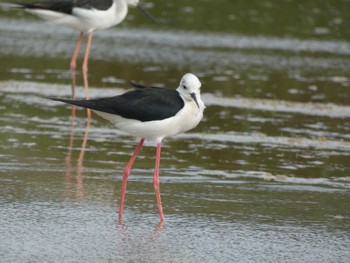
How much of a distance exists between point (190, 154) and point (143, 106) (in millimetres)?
2729

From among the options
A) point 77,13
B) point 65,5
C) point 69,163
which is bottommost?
point 69,163

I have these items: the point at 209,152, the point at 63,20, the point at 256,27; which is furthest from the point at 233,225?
the point at 256,27

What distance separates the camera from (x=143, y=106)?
8078 mm

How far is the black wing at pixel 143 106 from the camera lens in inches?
317

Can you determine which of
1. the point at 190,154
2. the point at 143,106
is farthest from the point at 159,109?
A: the point at 190,154

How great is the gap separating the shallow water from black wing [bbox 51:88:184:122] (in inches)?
31.9

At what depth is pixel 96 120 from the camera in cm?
1277

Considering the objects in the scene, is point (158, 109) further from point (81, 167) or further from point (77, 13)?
point (77, 13)

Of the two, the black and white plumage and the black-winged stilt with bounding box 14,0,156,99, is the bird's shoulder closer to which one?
the black and white plumage

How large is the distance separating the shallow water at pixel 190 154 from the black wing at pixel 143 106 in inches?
31.9

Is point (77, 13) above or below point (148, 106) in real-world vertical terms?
above

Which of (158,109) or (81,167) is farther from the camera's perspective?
(81,167)

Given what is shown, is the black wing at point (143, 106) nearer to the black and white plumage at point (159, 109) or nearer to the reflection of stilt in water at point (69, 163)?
the black and white plumage at point (159, 109)

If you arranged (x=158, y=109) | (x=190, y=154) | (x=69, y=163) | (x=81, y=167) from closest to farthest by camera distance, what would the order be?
(x=158, y=109) → (x=81, y=167) → (x=69, y=163) → (x=190, y=154)
